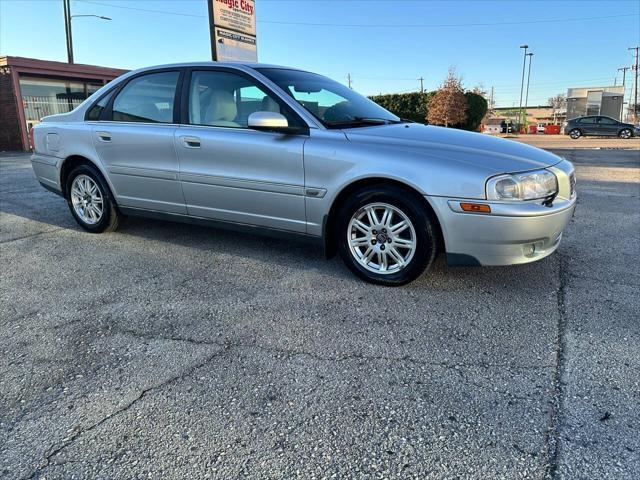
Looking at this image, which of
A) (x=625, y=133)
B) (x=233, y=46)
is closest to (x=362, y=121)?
(x=233, y=46)

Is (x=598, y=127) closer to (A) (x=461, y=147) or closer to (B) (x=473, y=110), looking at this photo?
(B) (x=473, y=110)

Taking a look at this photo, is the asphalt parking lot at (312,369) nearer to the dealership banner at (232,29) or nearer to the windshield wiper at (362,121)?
the windshield wiper at (362,121)

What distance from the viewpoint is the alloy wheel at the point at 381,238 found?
3.56 m

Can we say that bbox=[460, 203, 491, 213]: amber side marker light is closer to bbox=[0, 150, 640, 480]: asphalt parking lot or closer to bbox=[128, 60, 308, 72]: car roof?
bbox=[0, 150, 640, 480]: asphalt parking lot

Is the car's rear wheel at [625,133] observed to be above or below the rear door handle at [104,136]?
below

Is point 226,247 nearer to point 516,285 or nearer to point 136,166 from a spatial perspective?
point 136,166

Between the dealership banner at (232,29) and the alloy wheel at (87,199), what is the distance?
233 inches

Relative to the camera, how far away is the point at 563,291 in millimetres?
3580

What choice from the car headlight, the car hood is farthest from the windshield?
the car headlight

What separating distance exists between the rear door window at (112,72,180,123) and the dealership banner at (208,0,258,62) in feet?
19.1

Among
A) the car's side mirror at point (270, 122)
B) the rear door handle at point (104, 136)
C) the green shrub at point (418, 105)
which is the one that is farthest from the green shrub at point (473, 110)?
the car's side mirror at point (270, 122)

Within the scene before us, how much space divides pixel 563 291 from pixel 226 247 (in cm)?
293

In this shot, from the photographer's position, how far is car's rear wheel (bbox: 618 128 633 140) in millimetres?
32125

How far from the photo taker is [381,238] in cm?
365
